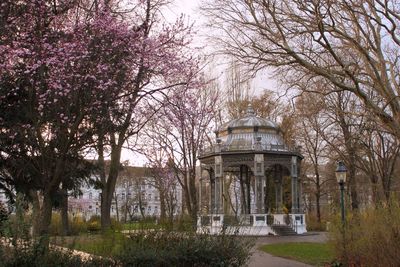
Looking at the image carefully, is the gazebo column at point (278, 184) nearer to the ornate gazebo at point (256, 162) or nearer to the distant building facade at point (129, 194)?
the ornate gazebo at point (256, 162)

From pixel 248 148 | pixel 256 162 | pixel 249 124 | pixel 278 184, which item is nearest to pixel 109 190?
pixel 256 162

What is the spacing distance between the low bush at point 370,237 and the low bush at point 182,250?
299 centimetres

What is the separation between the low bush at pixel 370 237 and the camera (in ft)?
37.0

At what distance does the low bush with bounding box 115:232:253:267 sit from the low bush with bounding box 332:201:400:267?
9.81 ft

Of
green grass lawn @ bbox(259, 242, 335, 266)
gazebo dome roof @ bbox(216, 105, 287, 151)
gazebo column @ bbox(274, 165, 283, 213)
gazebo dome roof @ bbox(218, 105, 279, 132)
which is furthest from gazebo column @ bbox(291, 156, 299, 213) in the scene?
green grass lawn @ bbox(259, 242, 335, 266)

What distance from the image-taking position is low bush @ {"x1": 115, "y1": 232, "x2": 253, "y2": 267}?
369 inches

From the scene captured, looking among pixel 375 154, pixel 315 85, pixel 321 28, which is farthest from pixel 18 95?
pixel 375 154

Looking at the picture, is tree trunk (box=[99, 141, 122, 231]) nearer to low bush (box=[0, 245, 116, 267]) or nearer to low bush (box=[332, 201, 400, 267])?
low bush (box=[332, 201, 400, 267])

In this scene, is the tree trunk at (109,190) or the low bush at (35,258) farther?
the tree trunk at (109,190)

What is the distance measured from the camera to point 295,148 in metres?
34.5

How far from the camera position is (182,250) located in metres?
9.88

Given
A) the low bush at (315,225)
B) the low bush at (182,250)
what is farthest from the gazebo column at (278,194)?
the low bush at (182,250)

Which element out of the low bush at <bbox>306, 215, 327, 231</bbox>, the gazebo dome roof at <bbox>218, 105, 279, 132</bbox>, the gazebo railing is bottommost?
the low bush at <bbox>306, 215, 327, 231</bbox>

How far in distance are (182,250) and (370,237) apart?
15.4 ft
